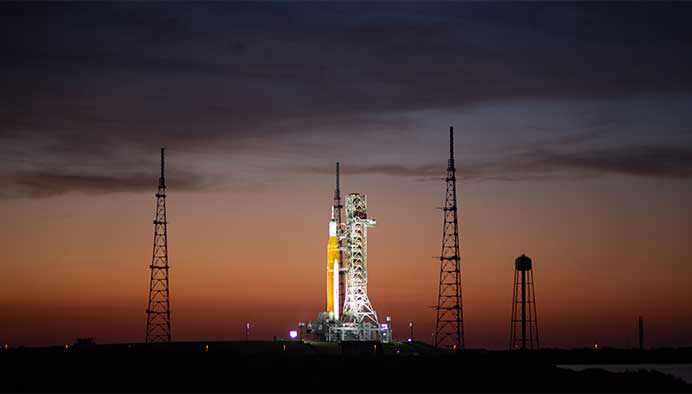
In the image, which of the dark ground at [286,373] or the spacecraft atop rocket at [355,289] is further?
the spacecraft atop rocket at [355,289]

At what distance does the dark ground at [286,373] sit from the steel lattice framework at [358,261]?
20896 millimetres

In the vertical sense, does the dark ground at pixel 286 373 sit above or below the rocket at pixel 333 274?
below

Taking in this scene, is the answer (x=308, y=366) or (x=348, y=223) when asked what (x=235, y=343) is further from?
(x=308, y=366)

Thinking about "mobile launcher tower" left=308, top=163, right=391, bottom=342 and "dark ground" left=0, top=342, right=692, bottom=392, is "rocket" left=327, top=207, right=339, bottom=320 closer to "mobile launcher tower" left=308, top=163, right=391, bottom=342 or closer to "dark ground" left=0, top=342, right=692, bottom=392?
"mobile launcher tower" left=308, top=163, right=391, bottom=342

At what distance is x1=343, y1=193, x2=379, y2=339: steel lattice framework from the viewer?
11725 centimetres

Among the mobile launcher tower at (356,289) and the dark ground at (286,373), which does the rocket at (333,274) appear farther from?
the dark ground at (286,373)

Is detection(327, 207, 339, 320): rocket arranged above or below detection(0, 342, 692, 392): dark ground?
above

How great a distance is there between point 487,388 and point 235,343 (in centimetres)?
4487

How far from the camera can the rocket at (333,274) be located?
4806 inches

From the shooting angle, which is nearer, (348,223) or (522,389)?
(522,389)

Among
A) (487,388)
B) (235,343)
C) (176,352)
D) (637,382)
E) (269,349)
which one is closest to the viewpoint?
(487,388)

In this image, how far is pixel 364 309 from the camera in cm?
11906

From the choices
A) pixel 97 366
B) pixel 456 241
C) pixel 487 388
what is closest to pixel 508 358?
pixel 456 241

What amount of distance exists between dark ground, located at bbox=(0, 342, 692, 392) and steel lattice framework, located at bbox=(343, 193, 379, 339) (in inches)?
823
